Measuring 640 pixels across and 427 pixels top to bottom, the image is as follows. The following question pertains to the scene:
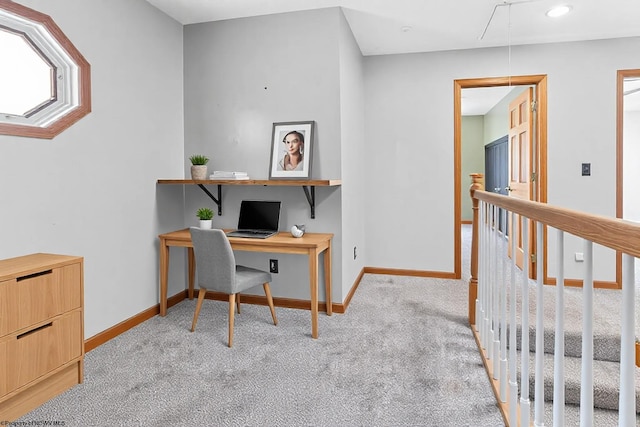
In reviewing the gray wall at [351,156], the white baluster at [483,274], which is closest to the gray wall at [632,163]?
the gray wall at [351,156]

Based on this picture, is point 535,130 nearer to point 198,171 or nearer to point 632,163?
point 198,171

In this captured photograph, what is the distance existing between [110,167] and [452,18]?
2.87 meters

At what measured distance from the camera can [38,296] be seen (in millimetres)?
1837

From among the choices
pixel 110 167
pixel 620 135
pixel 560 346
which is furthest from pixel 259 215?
pixel 620 135

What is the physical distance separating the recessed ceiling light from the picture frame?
2.06 m

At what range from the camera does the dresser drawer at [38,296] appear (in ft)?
5.57

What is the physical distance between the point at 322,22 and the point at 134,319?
2.65 meters

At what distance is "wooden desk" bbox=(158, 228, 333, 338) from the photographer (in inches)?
105

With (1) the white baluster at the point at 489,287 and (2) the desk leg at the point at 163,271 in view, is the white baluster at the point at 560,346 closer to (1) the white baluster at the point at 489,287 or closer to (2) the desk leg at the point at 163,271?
(1) the white baluster at the point at 489,287

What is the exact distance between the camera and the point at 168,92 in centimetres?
322

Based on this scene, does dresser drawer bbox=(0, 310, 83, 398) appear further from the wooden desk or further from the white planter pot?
the white planter pot

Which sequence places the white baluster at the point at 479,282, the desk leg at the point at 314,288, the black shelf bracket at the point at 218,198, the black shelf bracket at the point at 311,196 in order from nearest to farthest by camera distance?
1. the white baluster at the point at 479,282
2. the desk leg at the point at 314,288
3. the black shelf bracket at the point at 311,196
4. the black shelf bracket at the point at 218,198

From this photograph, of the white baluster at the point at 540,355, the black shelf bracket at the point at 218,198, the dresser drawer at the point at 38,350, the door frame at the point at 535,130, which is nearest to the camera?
the white baluster at the point at 540,355

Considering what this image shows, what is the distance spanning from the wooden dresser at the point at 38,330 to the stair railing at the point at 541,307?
2051mm
